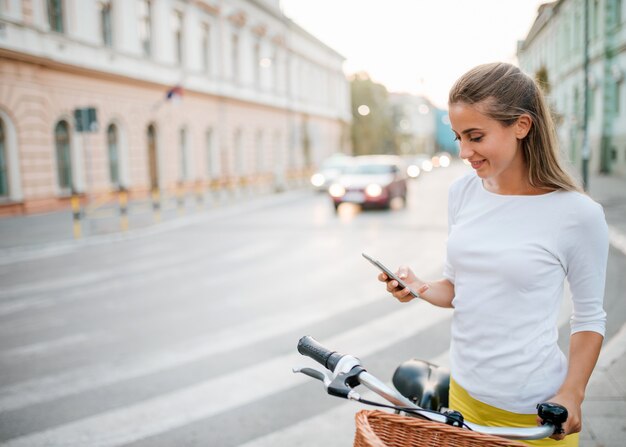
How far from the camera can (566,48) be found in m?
35.7

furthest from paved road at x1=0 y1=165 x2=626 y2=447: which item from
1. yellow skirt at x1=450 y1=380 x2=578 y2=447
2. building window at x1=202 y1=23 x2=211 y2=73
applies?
building window at x1=202 y1=23 x2=211 y2=73

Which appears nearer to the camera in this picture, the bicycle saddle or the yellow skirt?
the yellow skirt

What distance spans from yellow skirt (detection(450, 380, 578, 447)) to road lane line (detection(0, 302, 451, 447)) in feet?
8.02

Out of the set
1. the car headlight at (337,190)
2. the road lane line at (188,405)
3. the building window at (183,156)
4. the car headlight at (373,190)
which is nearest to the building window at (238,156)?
the building window at (183,156)

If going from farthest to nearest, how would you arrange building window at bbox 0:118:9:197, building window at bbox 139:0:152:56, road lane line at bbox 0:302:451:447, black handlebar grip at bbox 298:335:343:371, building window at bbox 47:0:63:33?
building window at bbox 139:0:152:56 → building window at bbox 47:0:63:33 → building window at bbox 0:118:9:197 → road lane line at bbox 0:302:451:447 → black handlebar grip at bbox 298:335:343:371

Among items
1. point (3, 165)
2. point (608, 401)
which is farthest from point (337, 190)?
point (608, 401)

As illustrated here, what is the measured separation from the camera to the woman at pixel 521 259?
166 cm

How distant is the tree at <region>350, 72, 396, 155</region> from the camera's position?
65000 millimetres

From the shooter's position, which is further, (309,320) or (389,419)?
(309,320)

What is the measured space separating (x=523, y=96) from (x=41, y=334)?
5.74m

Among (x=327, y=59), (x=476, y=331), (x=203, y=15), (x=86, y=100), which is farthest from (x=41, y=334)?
(x=327, y=59)

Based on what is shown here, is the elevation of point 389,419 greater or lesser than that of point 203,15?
lesser

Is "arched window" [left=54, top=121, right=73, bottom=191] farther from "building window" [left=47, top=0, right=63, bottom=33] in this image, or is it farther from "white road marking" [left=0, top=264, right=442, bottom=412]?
"white road marking" [left=0, top=264, right=442, bottom=412]

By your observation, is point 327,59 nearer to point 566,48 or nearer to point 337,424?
point 566,48
